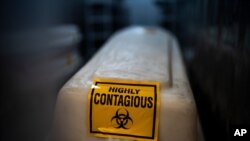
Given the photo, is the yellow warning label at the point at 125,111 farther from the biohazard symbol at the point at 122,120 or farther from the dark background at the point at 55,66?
the dark background at the point at 55,66

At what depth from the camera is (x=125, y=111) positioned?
660mm

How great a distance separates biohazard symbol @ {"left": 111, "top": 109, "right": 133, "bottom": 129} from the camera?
66cm

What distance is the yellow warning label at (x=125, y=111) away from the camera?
0.65m

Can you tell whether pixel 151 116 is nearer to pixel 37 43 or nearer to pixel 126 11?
pixel 37 43

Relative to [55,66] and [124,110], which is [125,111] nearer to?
[124,110]

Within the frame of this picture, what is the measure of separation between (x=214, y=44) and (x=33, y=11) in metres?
0.86

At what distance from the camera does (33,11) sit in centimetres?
128

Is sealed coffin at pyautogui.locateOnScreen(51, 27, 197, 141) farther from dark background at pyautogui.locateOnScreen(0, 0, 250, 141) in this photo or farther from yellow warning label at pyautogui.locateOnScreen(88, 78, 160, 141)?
dark background at pyautogui.locateOnScreen(0, 0, 250, 141)

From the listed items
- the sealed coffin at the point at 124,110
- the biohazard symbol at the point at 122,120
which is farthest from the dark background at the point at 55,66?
the biohazard symbol at the point at 122,120

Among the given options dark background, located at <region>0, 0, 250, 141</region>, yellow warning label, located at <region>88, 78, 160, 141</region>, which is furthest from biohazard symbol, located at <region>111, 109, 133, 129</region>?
dark background, located at <region>0, 0, 250, 141</region>

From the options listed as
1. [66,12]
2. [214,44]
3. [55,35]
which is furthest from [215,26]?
[66,12]

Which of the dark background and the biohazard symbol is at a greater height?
the dark background

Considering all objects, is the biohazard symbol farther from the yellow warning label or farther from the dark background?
the dark background

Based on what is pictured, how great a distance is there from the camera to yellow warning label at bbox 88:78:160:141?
→ 0.65 metres
